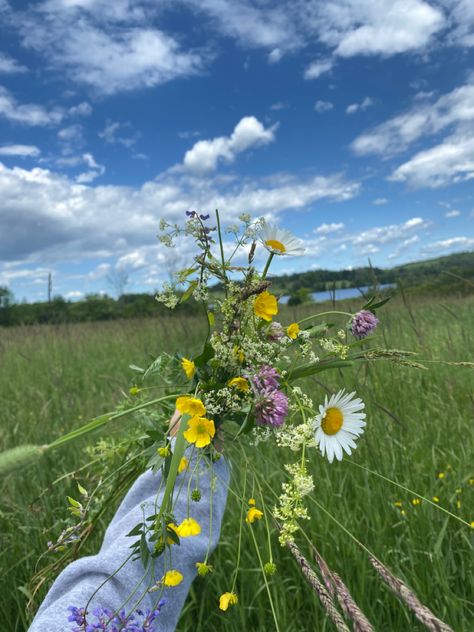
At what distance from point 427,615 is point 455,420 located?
2411 millimetres

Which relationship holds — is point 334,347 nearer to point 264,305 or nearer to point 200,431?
point 264,305

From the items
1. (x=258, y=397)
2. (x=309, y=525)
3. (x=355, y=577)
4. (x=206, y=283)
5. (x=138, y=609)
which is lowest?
(x=355, y=577)

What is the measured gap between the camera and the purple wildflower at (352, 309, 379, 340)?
45.4 inches

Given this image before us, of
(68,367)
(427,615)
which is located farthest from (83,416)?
(427,615)

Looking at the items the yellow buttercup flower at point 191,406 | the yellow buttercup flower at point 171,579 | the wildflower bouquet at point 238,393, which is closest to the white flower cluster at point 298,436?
the wildflower bouquet at point 238,393

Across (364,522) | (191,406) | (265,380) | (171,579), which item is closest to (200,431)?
(191,406)

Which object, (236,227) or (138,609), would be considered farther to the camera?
(236,227)

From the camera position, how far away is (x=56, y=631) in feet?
2.88

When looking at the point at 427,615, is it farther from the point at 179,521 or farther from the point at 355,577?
the point at 355,577

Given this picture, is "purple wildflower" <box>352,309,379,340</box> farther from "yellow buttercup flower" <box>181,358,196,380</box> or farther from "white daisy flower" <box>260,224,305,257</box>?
"yellow buttercup flower" <box>181,358,196,380</box>

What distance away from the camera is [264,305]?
110cm

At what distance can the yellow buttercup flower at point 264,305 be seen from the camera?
1096mm

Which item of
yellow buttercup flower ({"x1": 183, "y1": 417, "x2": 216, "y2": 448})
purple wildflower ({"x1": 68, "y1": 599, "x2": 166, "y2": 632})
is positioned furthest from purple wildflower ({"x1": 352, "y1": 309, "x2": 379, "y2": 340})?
purple wildflower ({"x1": 68, "y1": 599, "x2": 166, "y2": 632})

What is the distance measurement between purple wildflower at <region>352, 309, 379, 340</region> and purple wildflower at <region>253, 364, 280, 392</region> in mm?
234
